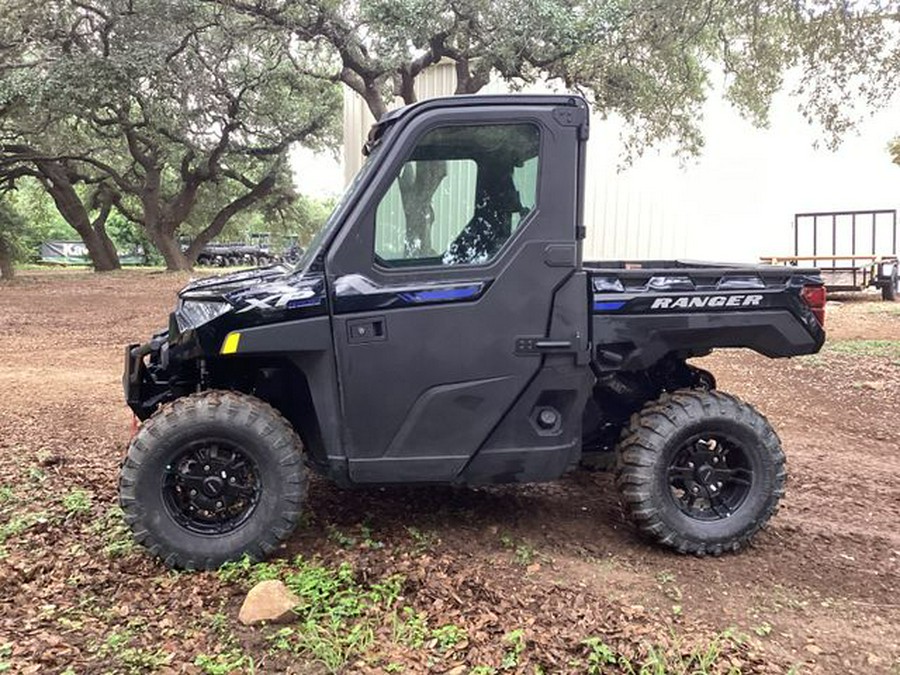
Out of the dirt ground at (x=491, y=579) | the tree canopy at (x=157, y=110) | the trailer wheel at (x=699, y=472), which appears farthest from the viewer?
the tree canopy at (x=157, y=110)

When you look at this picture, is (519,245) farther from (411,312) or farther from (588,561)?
(588,561)

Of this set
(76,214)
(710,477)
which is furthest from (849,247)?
(76,214)

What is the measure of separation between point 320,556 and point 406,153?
6.46ft

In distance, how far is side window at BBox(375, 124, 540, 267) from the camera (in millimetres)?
3629

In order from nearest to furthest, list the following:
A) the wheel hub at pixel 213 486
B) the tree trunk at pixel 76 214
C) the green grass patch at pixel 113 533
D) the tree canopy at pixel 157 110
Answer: the wheel hub at pixel 213 486 → the green grass patch at pixel 113 533 → the tree canopy at pixel 157 110 → the tree trunk at pixel 76 214

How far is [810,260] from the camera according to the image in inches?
728

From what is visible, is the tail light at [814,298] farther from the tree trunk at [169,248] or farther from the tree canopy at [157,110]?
the tree trunk at [169,248]

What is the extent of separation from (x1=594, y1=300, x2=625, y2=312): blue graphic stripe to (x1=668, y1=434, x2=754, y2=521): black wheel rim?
2.68 feet

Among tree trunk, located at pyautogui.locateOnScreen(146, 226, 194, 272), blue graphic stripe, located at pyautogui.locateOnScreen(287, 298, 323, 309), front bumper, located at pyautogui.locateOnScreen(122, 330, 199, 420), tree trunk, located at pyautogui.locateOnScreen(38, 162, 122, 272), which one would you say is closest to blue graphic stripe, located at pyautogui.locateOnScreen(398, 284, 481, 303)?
blue graphic stripe, located at pyautogui.locateOnScreen(287, 298, 323, 309)

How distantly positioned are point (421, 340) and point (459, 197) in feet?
2.33

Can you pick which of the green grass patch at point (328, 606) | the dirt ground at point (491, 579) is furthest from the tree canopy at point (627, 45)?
the green grass patch at point (328, 606)

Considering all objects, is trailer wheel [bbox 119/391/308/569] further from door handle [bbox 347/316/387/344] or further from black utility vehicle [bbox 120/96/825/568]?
door handle [bbox 347/316/387/344]

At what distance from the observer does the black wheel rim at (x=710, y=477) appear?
4.02 m

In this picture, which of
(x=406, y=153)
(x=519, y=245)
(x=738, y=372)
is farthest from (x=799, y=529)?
(x=738, y=372)
